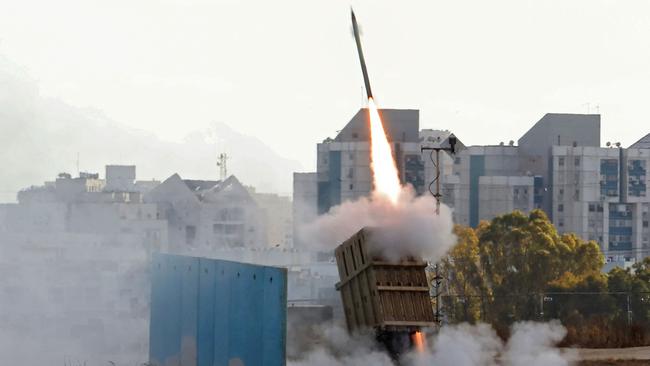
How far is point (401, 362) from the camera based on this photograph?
3328 centimetres

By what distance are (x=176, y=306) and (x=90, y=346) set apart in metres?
19.3

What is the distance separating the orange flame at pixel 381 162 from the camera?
37.6 metres

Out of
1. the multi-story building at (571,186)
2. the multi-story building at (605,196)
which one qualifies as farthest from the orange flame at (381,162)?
the multi-story building at (605,196)

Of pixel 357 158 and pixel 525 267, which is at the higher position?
pixel 357 158

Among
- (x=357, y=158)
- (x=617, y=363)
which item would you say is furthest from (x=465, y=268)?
(x=357, y=158)

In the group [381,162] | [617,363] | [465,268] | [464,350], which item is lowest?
[617,363]

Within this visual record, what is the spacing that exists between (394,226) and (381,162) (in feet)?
18.2

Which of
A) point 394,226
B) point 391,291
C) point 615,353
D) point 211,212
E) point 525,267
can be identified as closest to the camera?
point 391,291

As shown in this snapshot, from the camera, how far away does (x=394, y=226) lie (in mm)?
32906

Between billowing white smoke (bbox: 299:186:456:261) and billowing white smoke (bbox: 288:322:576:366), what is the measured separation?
2284 mm

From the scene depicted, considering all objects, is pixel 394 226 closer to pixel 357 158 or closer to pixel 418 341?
pixel 418 341

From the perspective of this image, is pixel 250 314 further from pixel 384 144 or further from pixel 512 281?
pixel 512 281

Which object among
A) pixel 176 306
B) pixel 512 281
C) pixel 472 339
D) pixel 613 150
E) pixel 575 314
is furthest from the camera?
pixel 613 150


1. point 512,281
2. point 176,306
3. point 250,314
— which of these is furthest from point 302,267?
point 250,314
